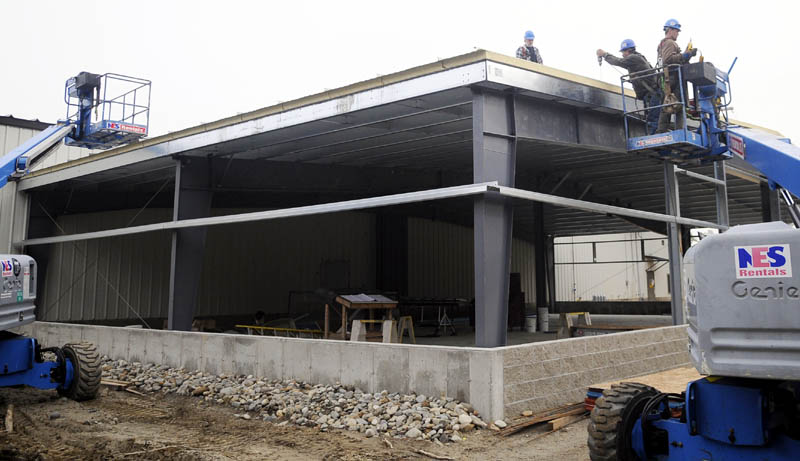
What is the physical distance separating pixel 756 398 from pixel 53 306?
73.9 ft

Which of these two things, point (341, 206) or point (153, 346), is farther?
point (153, 346)

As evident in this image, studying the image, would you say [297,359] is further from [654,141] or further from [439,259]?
[439,259]

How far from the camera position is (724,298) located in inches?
188

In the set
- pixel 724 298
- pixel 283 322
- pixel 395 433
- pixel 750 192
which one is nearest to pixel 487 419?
pixel 395 433

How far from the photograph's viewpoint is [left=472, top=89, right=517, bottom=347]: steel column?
1030 centimetres

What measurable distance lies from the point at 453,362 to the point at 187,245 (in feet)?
31.5

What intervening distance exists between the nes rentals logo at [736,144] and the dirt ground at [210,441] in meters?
4.75

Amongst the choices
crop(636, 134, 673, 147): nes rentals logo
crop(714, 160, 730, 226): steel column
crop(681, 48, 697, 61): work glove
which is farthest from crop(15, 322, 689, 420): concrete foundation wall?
crop(681, 48, 697, 61): work glove

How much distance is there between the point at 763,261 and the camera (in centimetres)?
463

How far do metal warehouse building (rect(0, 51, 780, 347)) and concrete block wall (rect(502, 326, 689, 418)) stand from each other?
70 cm

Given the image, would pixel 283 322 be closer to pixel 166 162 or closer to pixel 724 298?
pixel 166 162

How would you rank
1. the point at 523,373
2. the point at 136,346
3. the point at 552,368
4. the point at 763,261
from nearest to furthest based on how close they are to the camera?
the point at 763,261 → the point at 523,373 → the point at 552,368 → the point at 136,346

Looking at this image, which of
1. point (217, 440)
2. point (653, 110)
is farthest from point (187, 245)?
point (653, 110)

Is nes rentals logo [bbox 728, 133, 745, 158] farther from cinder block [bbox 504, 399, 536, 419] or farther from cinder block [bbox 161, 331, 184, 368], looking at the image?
cinder block [bbox 161, 331, 184, 368]
